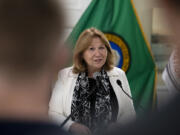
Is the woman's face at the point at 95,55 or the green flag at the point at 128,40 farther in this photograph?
the green flag at the point at 128,40

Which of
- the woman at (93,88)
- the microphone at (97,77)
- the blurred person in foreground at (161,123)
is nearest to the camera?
the blurred person in foreground at (161,123)

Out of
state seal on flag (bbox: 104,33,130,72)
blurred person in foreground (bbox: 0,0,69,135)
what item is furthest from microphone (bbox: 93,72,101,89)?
blurred person in foreground (bbox: 0,0,69,135)

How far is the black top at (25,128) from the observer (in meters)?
0.34

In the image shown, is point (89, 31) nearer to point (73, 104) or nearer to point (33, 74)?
point (73, 104)

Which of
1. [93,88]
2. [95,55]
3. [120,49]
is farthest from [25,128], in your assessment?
[120,49]

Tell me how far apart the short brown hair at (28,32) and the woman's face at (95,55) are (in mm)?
1589

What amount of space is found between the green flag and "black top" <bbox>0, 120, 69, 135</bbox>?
244 cm

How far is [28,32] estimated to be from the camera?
40cm

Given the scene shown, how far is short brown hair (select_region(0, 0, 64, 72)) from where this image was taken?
15.2 inches

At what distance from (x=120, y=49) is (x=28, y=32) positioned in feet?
7.95

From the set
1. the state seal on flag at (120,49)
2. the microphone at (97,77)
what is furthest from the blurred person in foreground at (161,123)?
the state seal on flag at (120,49)

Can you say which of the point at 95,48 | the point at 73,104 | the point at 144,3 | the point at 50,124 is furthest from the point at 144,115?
the point at 144,3

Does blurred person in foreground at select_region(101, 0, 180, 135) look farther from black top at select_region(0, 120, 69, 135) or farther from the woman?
the woman

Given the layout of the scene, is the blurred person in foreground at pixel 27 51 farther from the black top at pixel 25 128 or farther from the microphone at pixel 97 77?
the microphone at pixel 97 77
